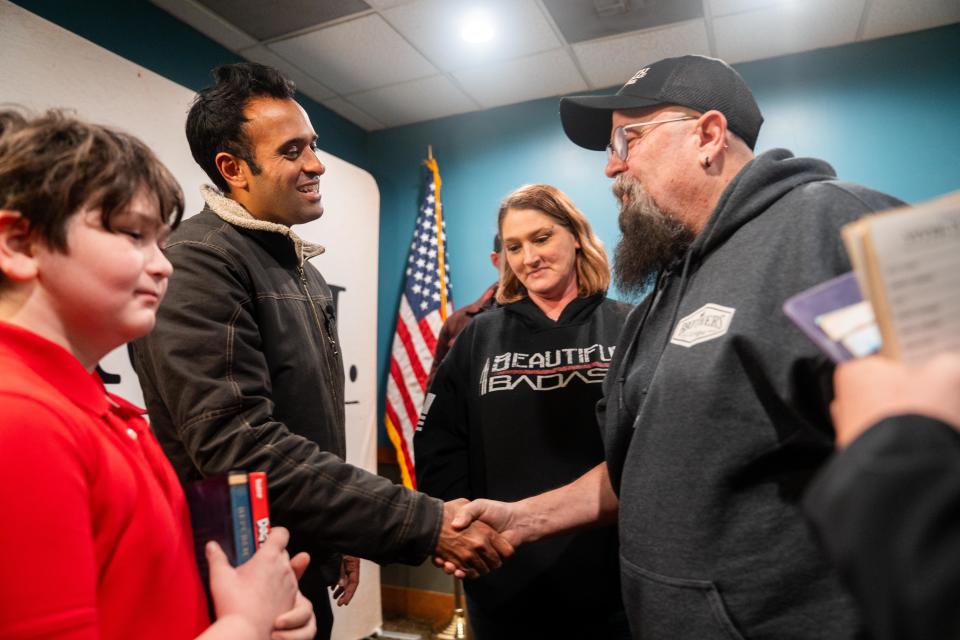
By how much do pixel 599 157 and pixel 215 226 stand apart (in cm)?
324

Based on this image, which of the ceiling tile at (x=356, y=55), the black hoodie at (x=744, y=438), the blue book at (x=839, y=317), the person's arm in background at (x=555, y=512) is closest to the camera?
the blue book at (x=839, y=317)

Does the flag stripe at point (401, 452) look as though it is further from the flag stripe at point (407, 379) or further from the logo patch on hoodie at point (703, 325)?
the logo patch on hoodie at point (703, 325)

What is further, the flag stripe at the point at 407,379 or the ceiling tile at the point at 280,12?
the flag stripe at the point at 407,379

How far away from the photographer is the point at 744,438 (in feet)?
3.05

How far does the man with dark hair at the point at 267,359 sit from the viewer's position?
1239 mm

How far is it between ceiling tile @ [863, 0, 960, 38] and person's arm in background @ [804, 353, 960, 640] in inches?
149

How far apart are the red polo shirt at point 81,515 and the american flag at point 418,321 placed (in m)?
3.26

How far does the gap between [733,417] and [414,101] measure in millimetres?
3969

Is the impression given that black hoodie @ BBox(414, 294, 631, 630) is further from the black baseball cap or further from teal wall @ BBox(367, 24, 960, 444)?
teal wall @ BBox(367, 24, 960, 444)

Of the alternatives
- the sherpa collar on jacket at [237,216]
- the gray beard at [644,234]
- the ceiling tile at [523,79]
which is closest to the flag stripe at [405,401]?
the ceiling tile at [523,79]

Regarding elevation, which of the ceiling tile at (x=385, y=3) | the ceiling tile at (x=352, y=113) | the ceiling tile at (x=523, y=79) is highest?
the ceiling tile at (x=352, y=113)

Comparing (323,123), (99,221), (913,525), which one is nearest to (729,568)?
(913,525)

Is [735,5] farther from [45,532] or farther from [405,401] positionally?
[45,532]

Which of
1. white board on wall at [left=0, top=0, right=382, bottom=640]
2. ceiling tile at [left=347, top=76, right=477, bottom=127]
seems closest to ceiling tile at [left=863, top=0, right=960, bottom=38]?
ceiling tile at [left=347, top=76, right=477, bottom=127]
